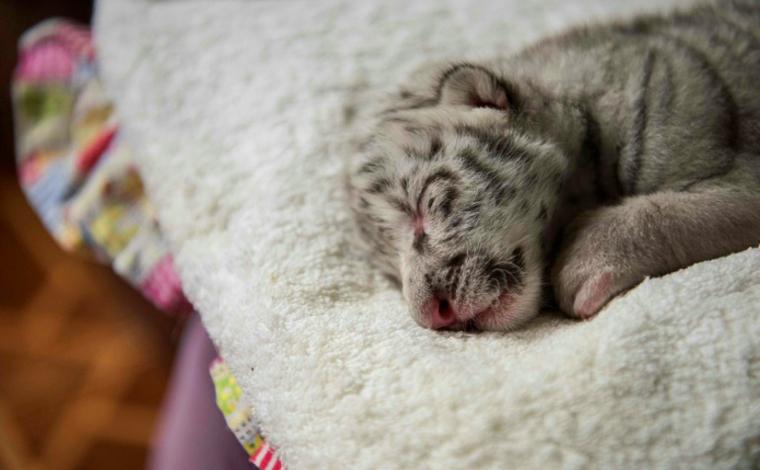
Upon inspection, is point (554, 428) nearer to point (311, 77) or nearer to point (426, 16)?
point (311, 77)

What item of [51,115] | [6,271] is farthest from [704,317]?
[6,271]

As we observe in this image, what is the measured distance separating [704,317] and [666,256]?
181 millimetres

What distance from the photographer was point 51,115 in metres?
1.97

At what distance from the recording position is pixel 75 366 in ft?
9.07

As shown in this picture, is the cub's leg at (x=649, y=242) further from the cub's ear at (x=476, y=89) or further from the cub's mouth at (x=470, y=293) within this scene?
the cub's ear at (x=476, y=89)

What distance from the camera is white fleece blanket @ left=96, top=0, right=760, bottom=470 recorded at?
75 centimetres

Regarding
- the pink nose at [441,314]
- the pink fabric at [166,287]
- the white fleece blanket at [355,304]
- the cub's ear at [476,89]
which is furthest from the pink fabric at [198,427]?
the cub's ear at [476,89]

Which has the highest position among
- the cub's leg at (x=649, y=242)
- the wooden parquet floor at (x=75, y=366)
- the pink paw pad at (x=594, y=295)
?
the cub's leg at (x=649, y=242)

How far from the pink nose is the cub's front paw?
180mm

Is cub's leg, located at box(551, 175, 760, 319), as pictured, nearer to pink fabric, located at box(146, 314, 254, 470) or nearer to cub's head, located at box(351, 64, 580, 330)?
cub's head, located at box(351, 64, 580, 330)

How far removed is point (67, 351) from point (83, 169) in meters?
1.39

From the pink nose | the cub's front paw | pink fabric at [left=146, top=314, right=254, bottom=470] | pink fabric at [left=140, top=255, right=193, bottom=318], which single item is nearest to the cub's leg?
the cub's front paw

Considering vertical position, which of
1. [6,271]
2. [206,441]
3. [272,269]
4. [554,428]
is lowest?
[6,271]

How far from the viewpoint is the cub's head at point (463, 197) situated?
104 centimetres
